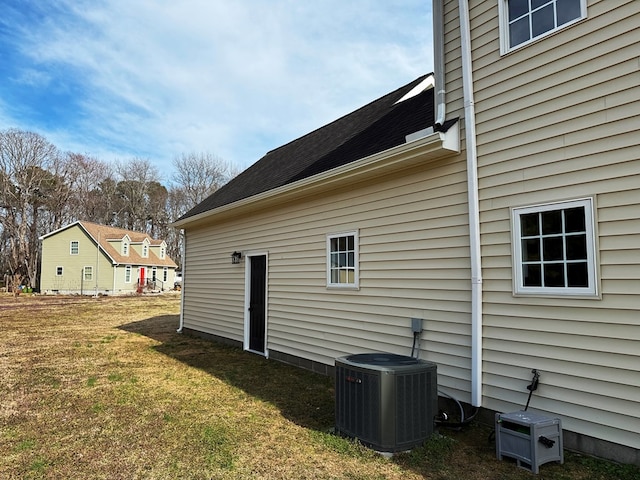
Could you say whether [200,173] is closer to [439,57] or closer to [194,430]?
[439,57]

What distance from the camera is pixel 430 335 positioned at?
15.2 feet

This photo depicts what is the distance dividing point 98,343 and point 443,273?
329 inches

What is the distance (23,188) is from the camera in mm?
30609

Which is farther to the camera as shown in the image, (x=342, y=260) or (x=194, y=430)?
(x=342, y=260)

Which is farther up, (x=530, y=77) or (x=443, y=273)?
(x=530, y=77)

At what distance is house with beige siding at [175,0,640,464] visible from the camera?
3182mm

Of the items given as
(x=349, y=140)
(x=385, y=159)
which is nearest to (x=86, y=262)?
(x=349, y=140)

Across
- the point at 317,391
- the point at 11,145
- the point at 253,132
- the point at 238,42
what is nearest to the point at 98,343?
the point at 317,391

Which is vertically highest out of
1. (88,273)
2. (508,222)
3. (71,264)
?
(508,222)

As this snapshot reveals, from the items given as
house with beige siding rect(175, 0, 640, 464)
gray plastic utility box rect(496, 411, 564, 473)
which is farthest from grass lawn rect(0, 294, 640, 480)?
house with beige siding rect(175, 0, 640, 464)

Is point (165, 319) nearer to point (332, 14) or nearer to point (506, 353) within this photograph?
point (332, 14)

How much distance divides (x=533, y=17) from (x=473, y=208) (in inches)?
73.8

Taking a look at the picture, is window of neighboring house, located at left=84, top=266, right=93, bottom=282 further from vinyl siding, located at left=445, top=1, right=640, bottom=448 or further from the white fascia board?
vinyl siding, located at left=445, top=1, right=640, bottom=448

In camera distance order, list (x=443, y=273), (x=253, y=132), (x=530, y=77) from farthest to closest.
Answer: (x=253, y=132) → (x=443, y=273) → (x=530, y=77)
